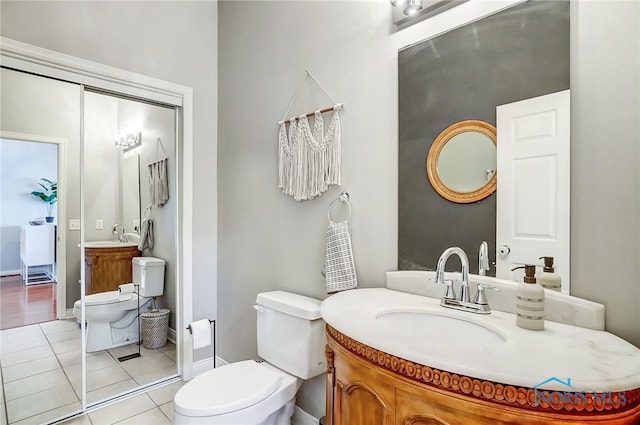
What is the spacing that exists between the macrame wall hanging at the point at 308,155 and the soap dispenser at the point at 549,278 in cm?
96

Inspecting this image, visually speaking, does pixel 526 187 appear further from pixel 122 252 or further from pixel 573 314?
pixel 122 252

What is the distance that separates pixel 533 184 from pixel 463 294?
0.44 metres

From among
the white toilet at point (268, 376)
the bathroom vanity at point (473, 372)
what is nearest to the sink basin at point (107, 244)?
the white toilet at point (268, 376)

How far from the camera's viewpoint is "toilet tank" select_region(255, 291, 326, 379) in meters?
1.57

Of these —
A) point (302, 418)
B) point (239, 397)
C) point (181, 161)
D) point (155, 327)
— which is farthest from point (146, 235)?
point (302, 418)

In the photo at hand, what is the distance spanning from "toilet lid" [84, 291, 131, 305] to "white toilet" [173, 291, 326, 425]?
3.73 ft

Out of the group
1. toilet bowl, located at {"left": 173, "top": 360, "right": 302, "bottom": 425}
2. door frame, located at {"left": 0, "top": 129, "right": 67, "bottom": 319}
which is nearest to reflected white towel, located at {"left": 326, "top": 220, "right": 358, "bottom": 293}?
toilet bowl, located at {"left": 173, "top": 360, "right": 302, "bottom": 425}

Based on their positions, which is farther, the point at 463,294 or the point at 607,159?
the point at 463,294

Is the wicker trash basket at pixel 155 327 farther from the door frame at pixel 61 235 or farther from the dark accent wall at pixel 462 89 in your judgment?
the dark accent wall at pixel 462 89

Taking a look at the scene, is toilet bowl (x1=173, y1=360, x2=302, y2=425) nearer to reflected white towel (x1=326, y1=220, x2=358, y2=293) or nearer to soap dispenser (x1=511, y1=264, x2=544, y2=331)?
reflected white towel (x1=326, y1=220, x2=358, y2=293)

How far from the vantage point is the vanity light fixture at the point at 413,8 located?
1291mm

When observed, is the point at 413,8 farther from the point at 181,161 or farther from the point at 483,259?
the point at 181,161

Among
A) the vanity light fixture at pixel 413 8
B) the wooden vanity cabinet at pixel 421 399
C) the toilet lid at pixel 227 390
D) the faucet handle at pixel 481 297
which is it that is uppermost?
the vanity light fixture at pixel 413 8

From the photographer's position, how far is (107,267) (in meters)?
2.28
